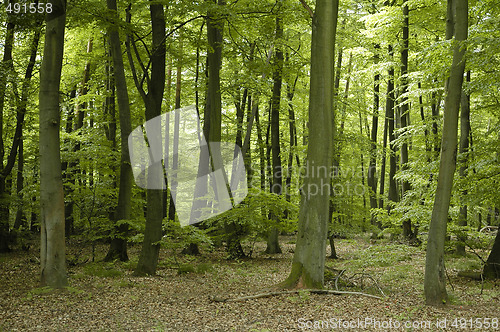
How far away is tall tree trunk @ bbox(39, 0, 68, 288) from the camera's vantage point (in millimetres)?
7055

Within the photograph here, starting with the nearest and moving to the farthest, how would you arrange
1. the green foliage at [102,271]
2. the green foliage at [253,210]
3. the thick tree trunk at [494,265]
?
the thick tree trunk at [494,265], the green foliage at [102,271], the green foliage at [253,210]

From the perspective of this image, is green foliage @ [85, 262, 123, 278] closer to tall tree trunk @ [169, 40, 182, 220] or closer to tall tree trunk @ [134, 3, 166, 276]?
tall tree trunk @ [134, 3, 166, 276]

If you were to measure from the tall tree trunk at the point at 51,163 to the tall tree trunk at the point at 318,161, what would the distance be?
172 inches

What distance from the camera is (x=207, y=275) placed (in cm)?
1034

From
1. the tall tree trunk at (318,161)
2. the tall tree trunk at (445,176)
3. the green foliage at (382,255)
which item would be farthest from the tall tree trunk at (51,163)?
the tall tree trunk at (445,176)

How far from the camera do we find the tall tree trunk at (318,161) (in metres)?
7.20

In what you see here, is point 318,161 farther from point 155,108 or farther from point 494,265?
point 494,265

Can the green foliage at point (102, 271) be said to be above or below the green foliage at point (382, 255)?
below

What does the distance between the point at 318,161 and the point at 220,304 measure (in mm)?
3174

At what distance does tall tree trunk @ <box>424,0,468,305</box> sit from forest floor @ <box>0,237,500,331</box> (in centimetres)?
44

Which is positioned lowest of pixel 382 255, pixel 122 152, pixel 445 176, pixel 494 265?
pixel 494 265

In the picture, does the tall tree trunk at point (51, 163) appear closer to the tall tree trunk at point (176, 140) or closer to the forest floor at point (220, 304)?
the forest floor at point (220, 304)

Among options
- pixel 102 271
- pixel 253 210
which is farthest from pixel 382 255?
pixel 102 271

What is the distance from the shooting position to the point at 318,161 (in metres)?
7.30
